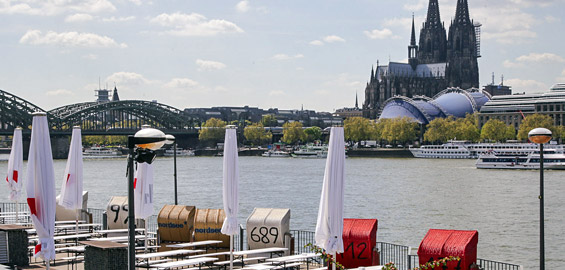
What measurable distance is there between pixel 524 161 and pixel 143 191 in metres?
67.9

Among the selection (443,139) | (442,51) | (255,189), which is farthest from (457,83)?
(255,189)

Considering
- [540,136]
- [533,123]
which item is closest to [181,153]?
[533,123]

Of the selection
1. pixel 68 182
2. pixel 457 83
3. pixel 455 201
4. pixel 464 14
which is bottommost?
pixel 455 201

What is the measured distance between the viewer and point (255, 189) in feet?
168

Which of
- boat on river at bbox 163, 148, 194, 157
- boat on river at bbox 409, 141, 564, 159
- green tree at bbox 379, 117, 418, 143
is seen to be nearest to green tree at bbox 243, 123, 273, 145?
boat on river at bbox 163, 148, 194, 157

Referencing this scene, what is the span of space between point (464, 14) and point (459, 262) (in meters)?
152

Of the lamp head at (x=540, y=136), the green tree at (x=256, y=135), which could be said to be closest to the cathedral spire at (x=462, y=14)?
the green tree at (x=256, y=135)

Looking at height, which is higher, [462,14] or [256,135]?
[462,14]

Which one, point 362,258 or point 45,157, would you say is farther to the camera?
point 362,258

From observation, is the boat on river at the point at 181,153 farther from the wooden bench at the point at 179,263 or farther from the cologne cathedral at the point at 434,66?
Answer: the wooden bench at the point at 179,263

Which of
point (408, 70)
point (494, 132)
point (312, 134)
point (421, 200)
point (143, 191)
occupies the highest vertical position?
point (408, 70)

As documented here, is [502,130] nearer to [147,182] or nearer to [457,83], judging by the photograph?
[457,83]

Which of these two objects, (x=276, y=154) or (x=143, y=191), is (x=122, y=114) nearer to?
(x=276, y=154)

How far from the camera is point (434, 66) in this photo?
161m
